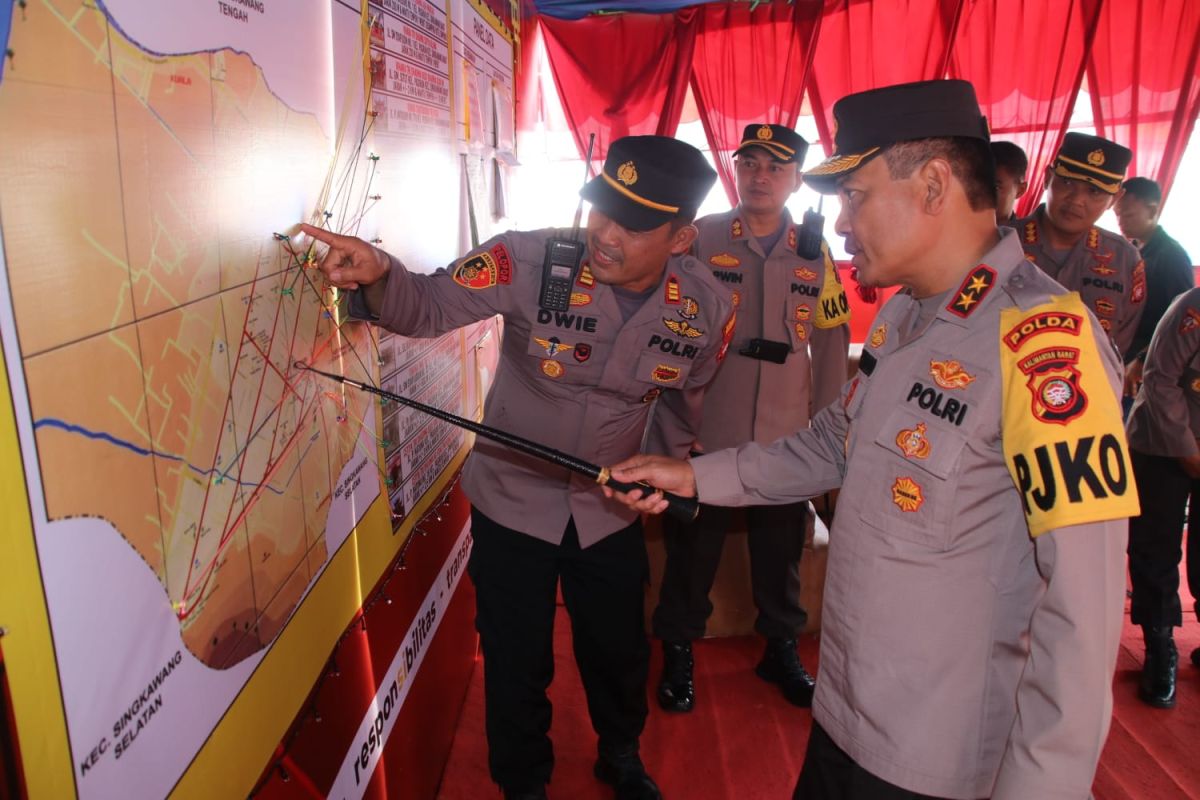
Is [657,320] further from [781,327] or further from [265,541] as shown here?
[265,541]

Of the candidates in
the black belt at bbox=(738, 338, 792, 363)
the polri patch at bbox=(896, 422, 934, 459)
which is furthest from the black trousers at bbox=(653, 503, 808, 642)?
the polri patch at bbox=(896, 422, 934, 459)

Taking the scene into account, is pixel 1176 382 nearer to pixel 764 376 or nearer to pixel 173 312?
pixel 764 376

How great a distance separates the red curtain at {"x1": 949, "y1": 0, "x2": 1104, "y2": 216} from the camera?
4.18m

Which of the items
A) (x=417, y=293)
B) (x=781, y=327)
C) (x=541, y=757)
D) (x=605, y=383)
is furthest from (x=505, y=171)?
(x=541, y=757)

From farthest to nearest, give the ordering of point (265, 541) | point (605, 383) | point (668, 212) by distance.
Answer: point (605, 383)
point (668, 212)
point (265, 541)

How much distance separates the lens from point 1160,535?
8.50 ft

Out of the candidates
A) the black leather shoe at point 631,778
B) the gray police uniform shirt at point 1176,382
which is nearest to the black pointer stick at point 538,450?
Result: the black leather shoe at point 631,778

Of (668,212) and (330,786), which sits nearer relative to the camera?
(330,786)

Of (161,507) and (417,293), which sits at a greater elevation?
(417,293)

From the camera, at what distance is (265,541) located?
1.08m

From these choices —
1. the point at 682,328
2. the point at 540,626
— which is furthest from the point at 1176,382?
the point at 540,626

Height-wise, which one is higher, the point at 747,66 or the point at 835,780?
the point at 747,66

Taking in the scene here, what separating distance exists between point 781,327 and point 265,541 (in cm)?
178

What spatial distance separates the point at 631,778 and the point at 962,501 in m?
1.45
